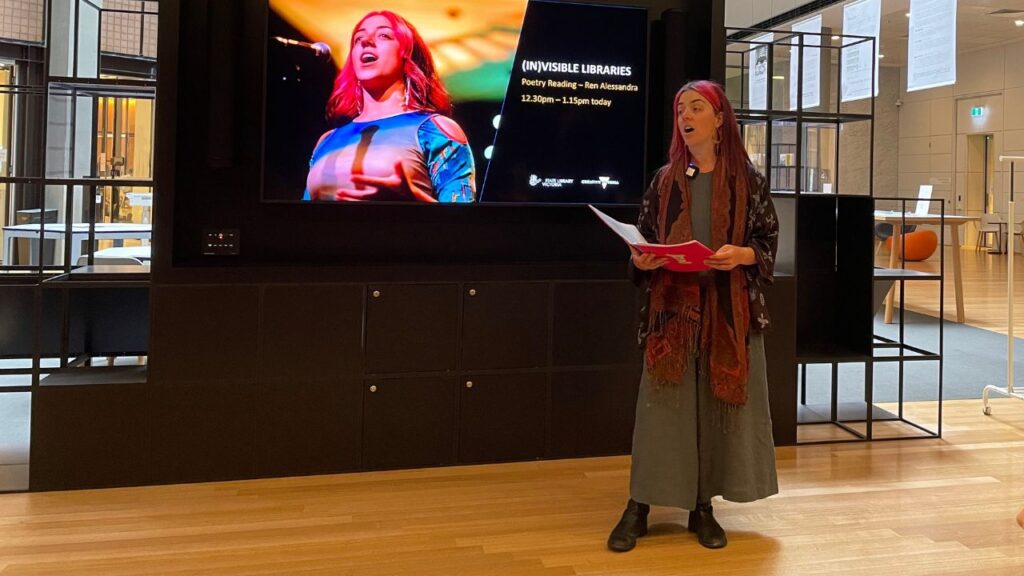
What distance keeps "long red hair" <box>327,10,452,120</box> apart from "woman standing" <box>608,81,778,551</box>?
124 centimetres

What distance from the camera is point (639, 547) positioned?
112 inches

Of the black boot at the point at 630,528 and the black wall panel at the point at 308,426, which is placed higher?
the black wall panel at the point at 308,426

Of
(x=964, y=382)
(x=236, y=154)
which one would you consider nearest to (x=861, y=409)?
(x=964, y=382)

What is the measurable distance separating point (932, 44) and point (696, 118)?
5.35 metres

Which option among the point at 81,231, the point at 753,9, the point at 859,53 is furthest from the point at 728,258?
the point at 753,9

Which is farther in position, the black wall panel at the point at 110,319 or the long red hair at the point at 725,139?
the black wall panel at the point at 110,319

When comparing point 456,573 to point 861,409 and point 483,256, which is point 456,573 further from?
point 861,409

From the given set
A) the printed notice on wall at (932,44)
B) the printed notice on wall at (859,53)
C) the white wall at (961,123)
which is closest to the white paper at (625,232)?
the printed notice on wall at (859,53)

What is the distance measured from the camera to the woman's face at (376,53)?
3.61 metres

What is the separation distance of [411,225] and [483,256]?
374 millimetres

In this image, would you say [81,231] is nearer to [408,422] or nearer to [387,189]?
[387,189]

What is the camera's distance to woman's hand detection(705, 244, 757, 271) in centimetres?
272

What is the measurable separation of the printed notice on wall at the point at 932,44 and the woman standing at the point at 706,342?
16.2ft

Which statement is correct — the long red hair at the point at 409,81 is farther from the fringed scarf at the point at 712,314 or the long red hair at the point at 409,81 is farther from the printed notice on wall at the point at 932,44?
the printed notice on wall at the point at 932,44
